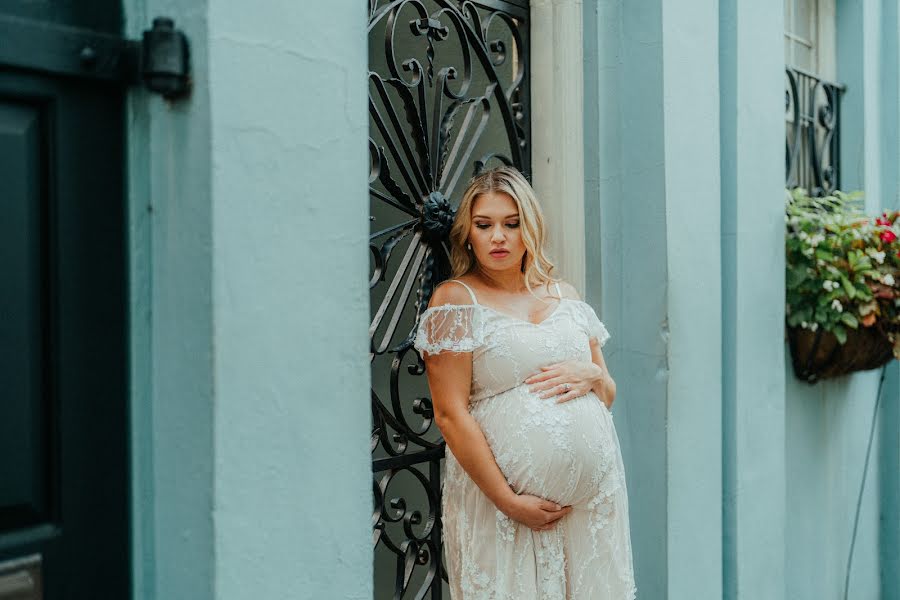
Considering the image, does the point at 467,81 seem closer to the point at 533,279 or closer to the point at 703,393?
the point at 533,279

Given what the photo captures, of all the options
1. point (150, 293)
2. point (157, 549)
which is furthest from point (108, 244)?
point (157, 549)

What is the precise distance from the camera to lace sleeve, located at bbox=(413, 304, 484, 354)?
9.36ft

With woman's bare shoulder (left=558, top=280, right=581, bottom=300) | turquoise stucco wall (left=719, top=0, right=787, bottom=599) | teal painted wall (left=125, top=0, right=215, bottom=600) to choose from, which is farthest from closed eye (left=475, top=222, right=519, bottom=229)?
turquoise stucco wall (left=719, top=0, right=787, bottom=599)

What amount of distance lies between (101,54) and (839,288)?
3.78m

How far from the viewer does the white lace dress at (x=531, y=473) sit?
9.26 ft

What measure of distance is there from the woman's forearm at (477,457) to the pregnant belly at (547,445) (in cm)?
5

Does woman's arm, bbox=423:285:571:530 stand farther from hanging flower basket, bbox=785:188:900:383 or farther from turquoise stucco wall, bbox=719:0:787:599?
hanging flower basket, bbox=785:188:900:383

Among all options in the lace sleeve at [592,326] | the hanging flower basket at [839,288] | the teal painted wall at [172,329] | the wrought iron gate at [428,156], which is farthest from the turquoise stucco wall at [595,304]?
the lace sleeve at [592,326]

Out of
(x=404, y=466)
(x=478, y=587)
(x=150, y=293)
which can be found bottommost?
(x=478, y=587)

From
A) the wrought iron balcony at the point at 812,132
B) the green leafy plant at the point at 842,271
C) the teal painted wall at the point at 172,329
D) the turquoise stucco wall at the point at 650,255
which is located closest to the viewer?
the teal painted wall at the point at 172,329

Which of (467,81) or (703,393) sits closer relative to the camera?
(467,81)

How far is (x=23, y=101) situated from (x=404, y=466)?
5.63 ft

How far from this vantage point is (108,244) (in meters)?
2.07

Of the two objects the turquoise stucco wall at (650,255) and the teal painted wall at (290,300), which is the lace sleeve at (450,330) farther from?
the turquoise stucco wall at (650,255)
